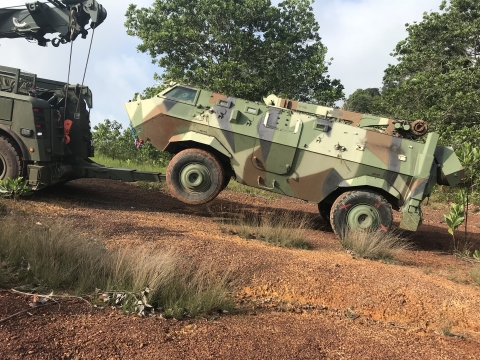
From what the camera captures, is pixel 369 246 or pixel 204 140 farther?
pixel 204 140

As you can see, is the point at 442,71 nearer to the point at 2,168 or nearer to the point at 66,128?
the point at 66,128

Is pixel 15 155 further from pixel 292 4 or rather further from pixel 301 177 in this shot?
pixel 292 4

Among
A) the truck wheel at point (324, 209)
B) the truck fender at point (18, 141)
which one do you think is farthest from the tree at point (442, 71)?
the truck fender at point (18, 141)

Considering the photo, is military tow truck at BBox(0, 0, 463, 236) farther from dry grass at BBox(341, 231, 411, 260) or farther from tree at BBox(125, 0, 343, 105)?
tree at BBox(125, 0, 343, 105)

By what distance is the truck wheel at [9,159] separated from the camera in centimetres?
762

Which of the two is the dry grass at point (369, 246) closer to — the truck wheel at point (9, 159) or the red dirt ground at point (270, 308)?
the red dirt ground at point (270, 308)

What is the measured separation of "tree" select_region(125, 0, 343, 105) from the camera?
1956 centimetres

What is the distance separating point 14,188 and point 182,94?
349 centimetres

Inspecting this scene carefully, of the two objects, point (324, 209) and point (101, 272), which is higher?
point (324, 209)

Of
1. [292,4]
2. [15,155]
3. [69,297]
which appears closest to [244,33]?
[292,4]

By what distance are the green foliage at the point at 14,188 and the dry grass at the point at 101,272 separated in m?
2.82

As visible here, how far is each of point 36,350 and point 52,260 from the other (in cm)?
141

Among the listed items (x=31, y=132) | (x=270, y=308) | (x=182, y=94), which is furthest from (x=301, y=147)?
(x=31, y=132)

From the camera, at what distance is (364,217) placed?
778 centimetres
